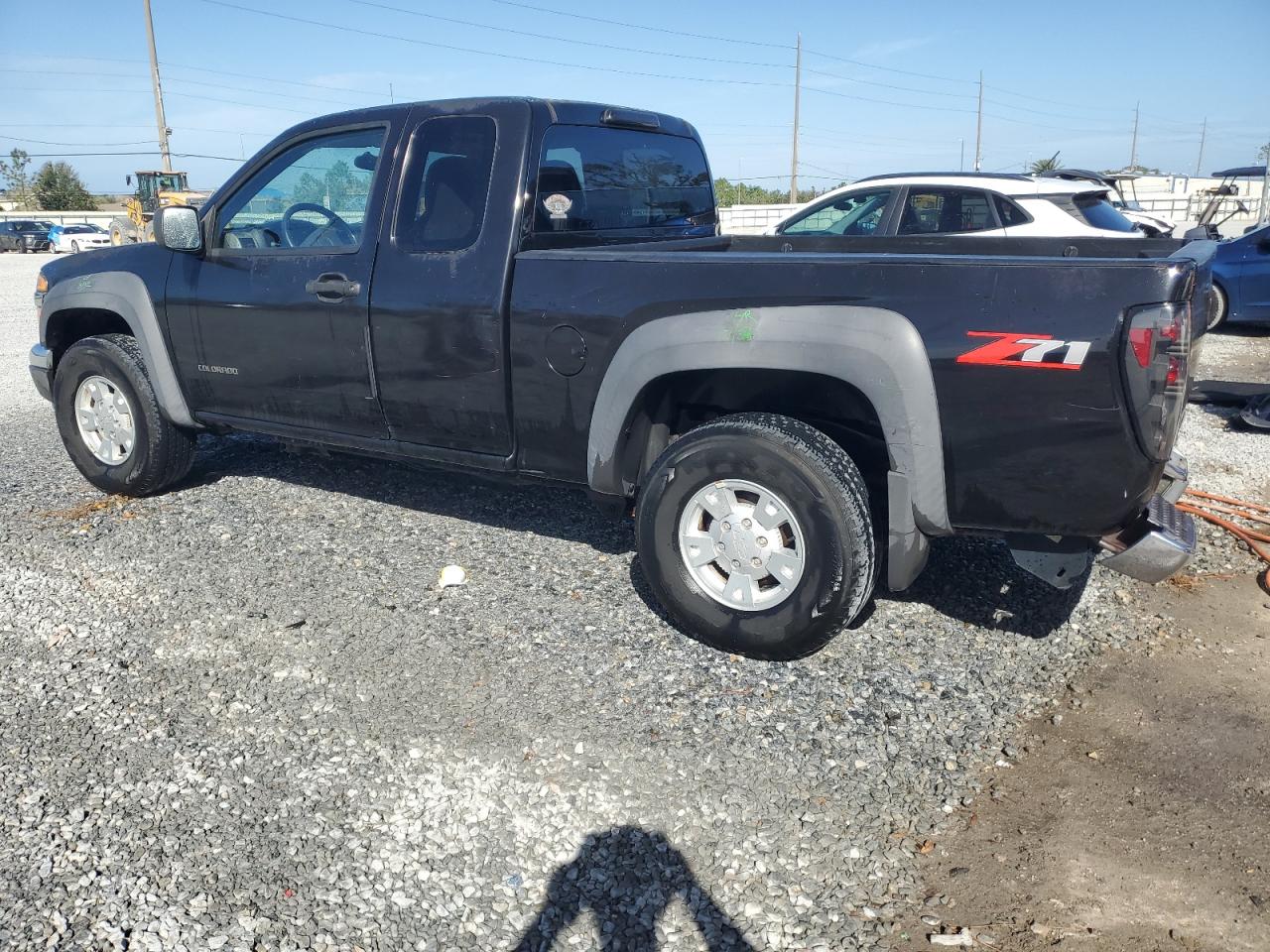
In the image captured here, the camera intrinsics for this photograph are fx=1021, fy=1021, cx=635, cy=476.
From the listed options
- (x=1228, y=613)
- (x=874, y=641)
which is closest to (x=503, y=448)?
(x=874, y=641)

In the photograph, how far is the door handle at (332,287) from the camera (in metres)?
4.31

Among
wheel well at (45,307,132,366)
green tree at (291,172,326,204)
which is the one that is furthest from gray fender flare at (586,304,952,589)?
wheel well at (45,307,132,366)

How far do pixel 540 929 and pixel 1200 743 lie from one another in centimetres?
216

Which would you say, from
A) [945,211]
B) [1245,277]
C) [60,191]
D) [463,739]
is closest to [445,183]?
[463,739]

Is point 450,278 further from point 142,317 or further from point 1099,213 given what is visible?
point 1099,213

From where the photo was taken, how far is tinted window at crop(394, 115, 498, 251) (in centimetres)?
412

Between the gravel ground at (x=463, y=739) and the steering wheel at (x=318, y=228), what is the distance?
1.40 m

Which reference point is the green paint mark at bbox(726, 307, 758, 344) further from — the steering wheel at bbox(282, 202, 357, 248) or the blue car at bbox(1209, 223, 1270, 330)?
the blue car at bbox(1209, 223, 1270, 330)

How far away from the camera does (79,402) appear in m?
5.54

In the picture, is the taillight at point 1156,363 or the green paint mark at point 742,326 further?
the green paint mark at point 742,326

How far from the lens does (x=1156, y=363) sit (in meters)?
2.86

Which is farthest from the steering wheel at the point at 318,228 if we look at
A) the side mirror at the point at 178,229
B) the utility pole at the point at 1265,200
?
the utility pole at the point at 1265,200

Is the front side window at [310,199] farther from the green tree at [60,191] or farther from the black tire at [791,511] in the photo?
the green tree at [60,191]

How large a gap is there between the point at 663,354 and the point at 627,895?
1796 mm
